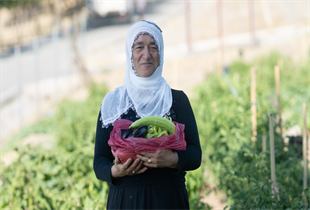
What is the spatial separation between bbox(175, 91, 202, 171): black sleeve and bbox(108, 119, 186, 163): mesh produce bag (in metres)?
0.08

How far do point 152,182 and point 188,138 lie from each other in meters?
0.25

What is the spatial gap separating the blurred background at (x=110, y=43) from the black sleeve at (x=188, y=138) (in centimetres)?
390

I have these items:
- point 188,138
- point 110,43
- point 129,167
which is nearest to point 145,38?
point 188,138

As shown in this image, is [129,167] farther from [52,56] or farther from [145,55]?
[52,56]

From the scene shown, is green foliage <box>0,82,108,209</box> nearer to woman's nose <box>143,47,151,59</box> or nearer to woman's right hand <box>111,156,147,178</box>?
woman's right hand <box>111,156,147,178</box>

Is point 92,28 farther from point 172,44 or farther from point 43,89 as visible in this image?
point 43,89

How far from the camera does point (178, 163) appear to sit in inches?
59.4

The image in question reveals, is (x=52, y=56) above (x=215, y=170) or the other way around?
above

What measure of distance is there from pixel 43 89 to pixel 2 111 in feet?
6.27

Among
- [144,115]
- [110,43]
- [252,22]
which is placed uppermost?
[110,43]

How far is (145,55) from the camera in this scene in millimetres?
1676

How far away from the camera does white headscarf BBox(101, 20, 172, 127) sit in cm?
168

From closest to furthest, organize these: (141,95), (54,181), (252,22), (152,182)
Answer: (152,182)
(141,95)
(54,181)
(252,22)

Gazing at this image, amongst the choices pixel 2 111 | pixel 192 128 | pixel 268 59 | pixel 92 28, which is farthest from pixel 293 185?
pixel 92 28
